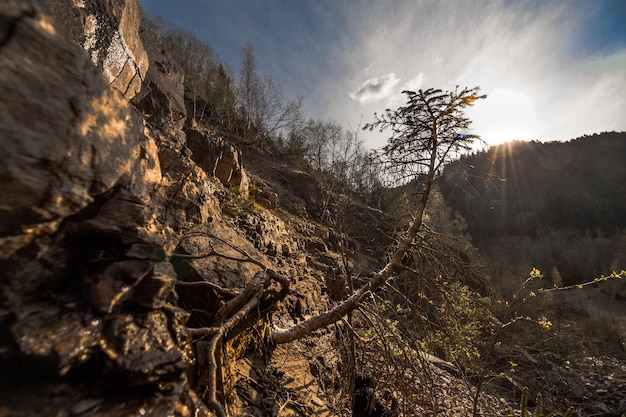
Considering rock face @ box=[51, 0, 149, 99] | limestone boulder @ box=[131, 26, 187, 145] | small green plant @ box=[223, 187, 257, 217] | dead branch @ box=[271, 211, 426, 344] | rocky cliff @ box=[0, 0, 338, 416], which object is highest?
limestone boulder @ box=[131, 26, 187, 145]

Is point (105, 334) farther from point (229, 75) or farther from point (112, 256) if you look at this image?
point (229, 75)

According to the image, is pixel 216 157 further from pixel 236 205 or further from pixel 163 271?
pixel 163 271

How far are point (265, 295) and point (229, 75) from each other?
22811 millimetres

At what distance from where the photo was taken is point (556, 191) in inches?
2004

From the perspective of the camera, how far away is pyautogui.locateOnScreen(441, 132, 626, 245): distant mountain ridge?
46.1m

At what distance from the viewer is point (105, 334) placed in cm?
131

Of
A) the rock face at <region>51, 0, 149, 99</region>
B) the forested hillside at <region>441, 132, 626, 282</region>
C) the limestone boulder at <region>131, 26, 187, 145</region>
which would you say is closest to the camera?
the rock face at <region>51, 0, 149, 99</region>

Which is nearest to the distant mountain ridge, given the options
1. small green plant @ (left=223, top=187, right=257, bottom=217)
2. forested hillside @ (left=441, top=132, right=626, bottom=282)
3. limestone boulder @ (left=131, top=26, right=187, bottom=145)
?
forested hillside @ (left=441, top=132, right=626, bottom=282)

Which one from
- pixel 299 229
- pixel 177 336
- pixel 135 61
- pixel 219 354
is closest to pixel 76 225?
pixel 177 336

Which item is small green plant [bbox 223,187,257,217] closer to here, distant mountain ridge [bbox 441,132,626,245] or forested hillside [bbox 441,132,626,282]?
forested hillside [bbox 441,132,626,282]

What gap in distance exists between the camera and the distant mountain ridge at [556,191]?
151 feet

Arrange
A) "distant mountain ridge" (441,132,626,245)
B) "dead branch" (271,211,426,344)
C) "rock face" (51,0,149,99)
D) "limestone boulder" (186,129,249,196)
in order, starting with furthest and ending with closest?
1. "distant mountain ridge" (441,132,626,245)
2. "limestone boulder" (186,129,249,196)
3. "dead branch" (271,211,426,344)
4. "rock face" (51,0,149,99)

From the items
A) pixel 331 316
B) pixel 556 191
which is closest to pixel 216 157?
pixel 331 316

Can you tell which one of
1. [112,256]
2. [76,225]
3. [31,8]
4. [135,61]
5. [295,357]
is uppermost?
[135,61]
